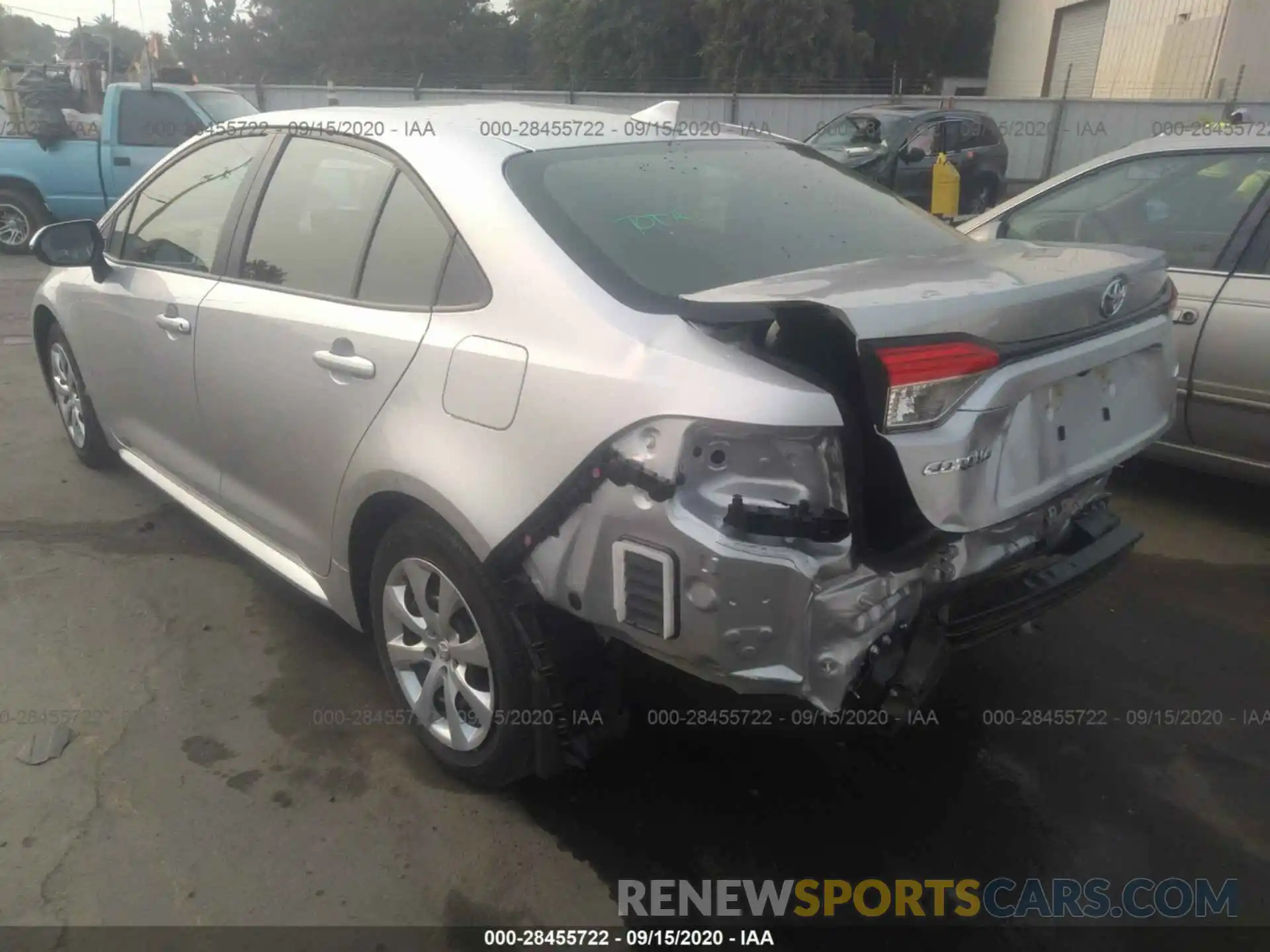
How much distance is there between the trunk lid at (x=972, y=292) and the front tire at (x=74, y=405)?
3.55m

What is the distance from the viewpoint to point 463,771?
8.36 ft

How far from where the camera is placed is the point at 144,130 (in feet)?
33.9

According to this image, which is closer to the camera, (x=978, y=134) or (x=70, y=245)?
(x=70, y=245)

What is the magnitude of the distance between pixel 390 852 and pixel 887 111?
1381cm

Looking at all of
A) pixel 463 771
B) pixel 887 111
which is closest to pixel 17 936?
pixel 463 771

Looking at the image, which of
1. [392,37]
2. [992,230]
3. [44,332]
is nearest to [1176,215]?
[992,230]

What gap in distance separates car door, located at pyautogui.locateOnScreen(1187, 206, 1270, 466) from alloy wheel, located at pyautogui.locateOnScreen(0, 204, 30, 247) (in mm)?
11639

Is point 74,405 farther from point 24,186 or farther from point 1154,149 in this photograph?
point 24,186

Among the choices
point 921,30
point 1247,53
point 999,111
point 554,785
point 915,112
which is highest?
point 921,30

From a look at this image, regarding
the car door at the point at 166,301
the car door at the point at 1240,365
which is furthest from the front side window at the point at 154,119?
the car door at the point at 1240,365

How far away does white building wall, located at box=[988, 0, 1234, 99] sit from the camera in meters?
17.2

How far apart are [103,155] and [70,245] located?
8167mm

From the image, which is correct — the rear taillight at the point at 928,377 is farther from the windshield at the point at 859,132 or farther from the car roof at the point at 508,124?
the windshield at the point at 859,132

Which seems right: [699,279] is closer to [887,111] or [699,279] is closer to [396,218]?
[396,218]
